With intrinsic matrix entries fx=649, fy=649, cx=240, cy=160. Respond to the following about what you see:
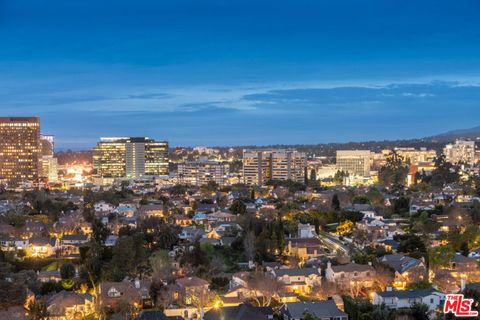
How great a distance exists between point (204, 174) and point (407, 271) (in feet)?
180

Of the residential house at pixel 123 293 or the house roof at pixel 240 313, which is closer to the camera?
the house roof at pixel 240 313

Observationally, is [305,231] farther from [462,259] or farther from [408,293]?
[408,293]

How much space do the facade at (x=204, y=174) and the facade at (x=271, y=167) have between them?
354 centimetres

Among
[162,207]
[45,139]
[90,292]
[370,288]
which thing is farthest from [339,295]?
[45,139]

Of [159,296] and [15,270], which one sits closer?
[159,296]

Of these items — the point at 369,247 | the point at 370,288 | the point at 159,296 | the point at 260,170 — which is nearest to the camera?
the point at 159,296

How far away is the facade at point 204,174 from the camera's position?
7575 centimetres

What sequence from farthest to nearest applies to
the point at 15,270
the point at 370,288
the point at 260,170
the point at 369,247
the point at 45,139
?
the point at 45,139 → the point at 260,170 → the point at 369,247 → the point at 15,270 → the point at 370,288

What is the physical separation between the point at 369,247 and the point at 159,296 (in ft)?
36.5

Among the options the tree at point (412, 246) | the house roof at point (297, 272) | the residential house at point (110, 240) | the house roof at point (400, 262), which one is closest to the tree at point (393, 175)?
the tree at point (412, 246)

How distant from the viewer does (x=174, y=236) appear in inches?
1174

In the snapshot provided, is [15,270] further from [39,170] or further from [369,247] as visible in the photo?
[39,170]

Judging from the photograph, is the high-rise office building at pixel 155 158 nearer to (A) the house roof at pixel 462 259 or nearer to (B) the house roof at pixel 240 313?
(A) the house roof at pixel 462 259

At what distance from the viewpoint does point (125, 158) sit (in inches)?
3497
